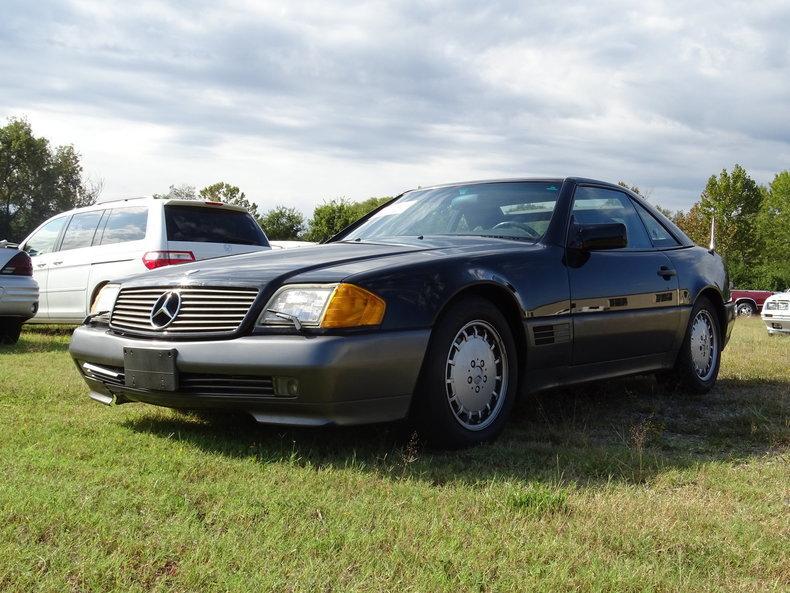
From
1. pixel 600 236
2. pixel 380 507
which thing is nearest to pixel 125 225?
pixel 600 236

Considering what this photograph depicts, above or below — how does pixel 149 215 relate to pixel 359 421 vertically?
above

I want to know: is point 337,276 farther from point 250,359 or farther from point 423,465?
point 423,465

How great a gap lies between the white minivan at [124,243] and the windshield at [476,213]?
371 centimetres

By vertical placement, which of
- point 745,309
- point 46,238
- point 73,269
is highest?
point 46,238

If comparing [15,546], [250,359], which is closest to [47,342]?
[250,359]

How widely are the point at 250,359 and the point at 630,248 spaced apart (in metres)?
2.93

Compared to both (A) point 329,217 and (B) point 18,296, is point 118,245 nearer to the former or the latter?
(B) point 18,296

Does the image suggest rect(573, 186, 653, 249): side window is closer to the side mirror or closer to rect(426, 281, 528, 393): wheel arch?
the side mirror

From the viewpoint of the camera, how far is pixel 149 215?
953 cm

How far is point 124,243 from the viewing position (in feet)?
31.7

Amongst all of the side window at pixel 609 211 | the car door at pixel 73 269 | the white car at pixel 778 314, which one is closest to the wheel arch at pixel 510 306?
the side window at pixel 609 211

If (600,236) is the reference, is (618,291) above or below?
below

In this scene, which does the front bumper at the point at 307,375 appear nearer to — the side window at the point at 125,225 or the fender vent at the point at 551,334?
the fender vent at the point at 551,334

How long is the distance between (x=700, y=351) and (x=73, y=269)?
7.52 m
